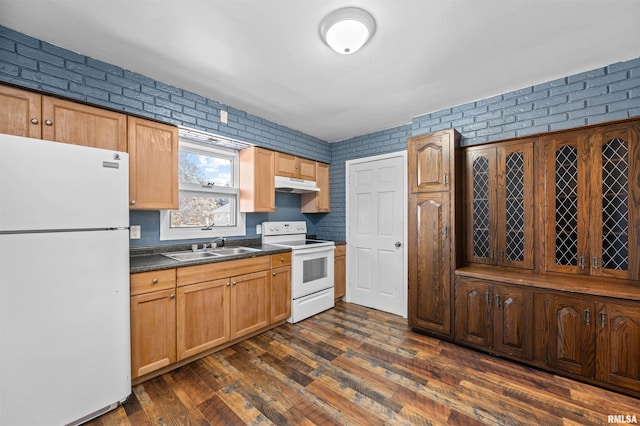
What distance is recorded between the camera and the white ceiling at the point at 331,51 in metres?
1.59

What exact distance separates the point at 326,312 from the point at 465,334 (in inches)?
66.1

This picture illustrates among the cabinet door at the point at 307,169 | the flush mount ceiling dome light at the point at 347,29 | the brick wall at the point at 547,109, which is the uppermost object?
the flush mount ceiling dome light at the point at 347,29

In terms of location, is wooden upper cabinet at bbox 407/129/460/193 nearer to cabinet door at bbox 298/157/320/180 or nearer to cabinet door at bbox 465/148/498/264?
cabinet door at bbox 465/148/498/264

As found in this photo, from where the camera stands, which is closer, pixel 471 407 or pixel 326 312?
pixel 471 407

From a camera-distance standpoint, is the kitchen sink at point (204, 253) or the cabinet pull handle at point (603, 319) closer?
the cabinet pull handle at point (603, 319)

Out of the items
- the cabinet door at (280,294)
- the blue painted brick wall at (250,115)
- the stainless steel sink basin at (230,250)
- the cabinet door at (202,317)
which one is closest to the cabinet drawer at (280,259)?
the cabinet door at (280,294)

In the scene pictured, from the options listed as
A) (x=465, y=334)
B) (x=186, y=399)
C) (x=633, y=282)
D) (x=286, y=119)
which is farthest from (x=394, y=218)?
(x=186, y=399)

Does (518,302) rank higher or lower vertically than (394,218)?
lower

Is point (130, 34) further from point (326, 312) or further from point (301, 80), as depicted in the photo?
point (326, 312)

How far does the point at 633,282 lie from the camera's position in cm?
214

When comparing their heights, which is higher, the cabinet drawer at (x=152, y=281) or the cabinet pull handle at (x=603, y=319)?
the cabinet drawer at (x=152, y=281)

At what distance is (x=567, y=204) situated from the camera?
2.43 meters

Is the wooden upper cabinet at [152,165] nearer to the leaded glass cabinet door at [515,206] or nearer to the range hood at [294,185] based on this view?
the range hood at [294,185]

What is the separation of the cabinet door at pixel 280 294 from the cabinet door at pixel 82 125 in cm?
191
